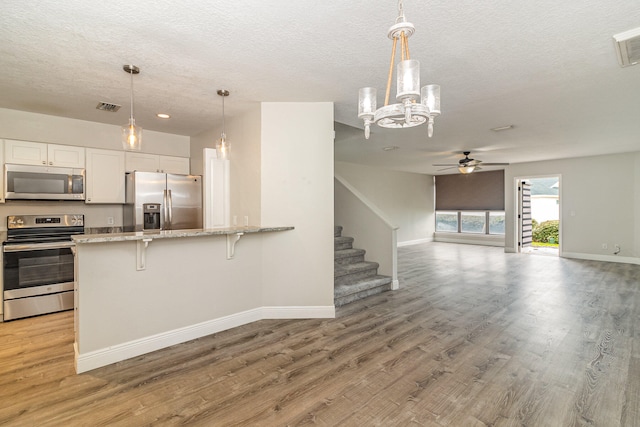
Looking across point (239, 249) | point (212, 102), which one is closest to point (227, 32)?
point (212, 102)

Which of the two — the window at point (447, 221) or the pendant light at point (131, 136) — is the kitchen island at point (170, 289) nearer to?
the pendant light at point (131, 136)

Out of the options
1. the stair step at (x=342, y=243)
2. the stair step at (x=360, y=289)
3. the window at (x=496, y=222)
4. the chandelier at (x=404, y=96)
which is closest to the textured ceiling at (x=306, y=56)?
the chandelier at (x=404, y=96)

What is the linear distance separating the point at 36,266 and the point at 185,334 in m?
2.42

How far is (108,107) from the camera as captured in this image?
3.70 metres

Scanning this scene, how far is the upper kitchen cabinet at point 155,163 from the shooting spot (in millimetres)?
4600

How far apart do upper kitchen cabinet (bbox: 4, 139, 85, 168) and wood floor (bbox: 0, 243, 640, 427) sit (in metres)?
2.07

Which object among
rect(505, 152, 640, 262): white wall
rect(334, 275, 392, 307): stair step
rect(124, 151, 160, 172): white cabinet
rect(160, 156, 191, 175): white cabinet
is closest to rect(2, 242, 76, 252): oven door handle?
rect(124, 151, 160, 172): white cabinet

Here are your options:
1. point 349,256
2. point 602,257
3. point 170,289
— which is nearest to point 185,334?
point 170,289

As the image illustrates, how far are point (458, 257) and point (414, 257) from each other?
1.19 m

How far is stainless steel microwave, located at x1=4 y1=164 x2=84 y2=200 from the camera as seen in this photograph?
375 cm

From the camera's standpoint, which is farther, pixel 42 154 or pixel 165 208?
pixel 165 208

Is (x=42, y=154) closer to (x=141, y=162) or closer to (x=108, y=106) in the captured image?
(x=141, y=162)

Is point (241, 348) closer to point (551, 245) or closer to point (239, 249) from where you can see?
point (239, 249)

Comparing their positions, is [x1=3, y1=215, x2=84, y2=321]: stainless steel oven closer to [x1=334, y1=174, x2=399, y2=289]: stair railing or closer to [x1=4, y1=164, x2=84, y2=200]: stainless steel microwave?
[x1=4, y1=164, x2=84, y2=200]: stainless steel microwave
